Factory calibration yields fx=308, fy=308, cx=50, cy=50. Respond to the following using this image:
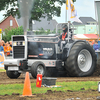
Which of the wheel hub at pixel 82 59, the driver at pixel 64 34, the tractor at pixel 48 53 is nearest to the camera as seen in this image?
the tractor at pixel 48 53

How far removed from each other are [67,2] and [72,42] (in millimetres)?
3548

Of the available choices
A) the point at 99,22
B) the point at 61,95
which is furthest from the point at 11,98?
the point at 99,22

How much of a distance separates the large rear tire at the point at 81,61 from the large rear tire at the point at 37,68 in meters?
0.99

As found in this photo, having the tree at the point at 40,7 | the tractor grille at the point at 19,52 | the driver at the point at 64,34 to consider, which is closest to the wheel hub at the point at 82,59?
the driver at the point at 64,34

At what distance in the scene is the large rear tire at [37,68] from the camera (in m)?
10.4

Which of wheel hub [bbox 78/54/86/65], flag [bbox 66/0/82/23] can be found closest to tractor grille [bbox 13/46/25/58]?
wheel hub [bbox 78/54/86/65]

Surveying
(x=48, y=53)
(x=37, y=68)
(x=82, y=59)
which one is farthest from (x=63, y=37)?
(x=37, y=68)

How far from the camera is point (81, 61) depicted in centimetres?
1169

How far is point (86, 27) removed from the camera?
55.6 metres

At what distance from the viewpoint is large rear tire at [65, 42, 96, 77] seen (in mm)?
11234

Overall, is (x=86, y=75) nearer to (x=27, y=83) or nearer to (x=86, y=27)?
(x=27, y=83)

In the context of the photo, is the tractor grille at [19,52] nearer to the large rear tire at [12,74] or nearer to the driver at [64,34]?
the large rear tire at [12,74]

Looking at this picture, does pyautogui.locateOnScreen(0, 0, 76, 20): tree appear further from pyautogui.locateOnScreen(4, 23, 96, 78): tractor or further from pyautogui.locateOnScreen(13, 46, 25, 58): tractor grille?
pyautogui.locateOnScreen(13, 46, 25, 58): tractor grille

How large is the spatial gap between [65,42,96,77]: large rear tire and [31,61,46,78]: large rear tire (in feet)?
3.25
